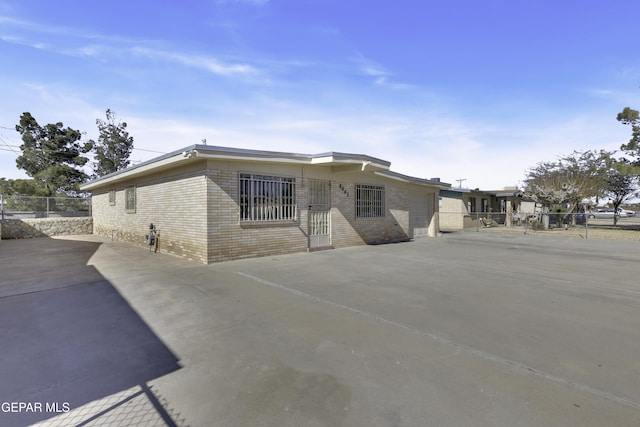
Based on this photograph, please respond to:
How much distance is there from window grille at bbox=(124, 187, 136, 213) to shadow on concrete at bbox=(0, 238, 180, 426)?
7.56 m

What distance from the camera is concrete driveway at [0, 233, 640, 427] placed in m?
2.23

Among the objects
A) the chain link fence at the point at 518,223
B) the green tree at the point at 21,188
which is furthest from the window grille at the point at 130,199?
the chain link fence at the point at 518,223

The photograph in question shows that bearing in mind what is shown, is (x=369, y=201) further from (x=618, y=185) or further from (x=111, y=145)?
(x=111, y=145)

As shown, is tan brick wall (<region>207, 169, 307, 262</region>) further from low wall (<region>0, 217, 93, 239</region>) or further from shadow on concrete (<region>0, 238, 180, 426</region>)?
low wall (<region>0, 217, 93, 239</region>)

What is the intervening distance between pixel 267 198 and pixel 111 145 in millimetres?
29135

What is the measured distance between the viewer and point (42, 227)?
1666 cm

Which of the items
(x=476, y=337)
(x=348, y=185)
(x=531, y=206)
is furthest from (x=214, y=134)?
(x=531, y=206)

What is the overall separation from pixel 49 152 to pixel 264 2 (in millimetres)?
29553

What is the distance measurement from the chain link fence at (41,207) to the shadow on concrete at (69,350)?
15.5 m

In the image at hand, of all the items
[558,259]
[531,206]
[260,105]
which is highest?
[260,105]

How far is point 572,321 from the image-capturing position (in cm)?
409

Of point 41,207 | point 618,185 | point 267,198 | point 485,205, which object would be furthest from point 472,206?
point 41,207

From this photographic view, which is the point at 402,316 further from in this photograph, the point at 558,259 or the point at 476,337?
the point at 558,259

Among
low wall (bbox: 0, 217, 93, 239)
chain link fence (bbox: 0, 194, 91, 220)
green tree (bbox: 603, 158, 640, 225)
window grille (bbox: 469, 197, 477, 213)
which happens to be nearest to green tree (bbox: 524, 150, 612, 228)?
green tree (bbox: 603, 158, 640, 225)
